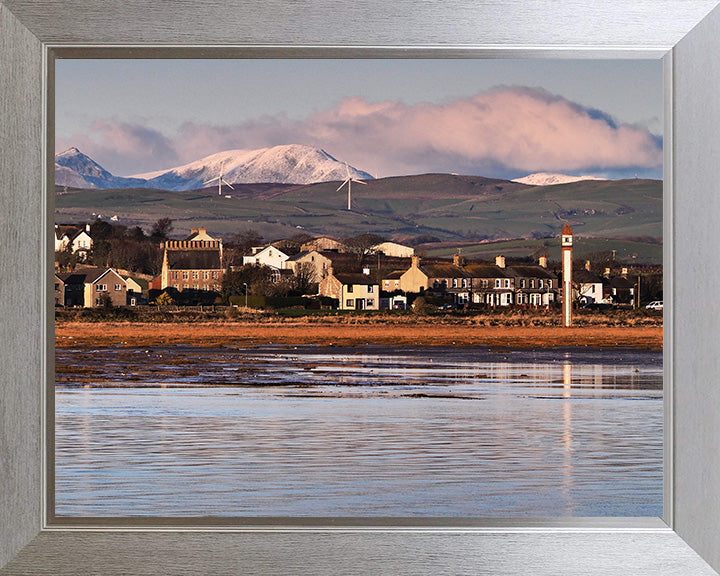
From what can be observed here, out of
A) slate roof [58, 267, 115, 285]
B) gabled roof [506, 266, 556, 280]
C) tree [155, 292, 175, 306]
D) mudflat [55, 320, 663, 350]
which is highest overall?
gabled roof [506, 266, 556, 280]

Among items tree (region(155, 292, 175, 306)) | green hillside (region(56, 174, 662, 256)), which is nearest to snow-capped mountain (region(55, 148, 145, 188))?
green hillside (region(56, 174, 662, 256))

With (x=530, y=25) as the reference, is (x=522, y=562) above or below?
below

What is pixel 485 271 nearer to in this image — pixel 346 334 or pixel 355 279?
pixel 355 279

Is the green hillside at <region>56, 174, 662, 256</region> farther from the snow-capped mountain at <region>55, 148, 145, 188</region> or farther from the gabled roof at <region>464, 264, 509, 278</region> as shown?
the gabled roof at <region>464, 264, 509, 278</region>

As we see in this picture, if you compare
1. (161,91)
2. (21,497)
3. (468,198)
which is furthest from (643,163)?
(21,497)

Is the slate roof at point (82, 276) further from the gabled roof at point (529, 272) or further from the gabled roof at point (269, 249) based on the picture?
the gabled roof at point (529, 272)

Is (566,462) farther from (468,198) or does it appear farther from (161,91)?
(161,91)

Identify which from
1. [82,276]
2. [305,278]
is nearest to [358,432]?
[305,278]
